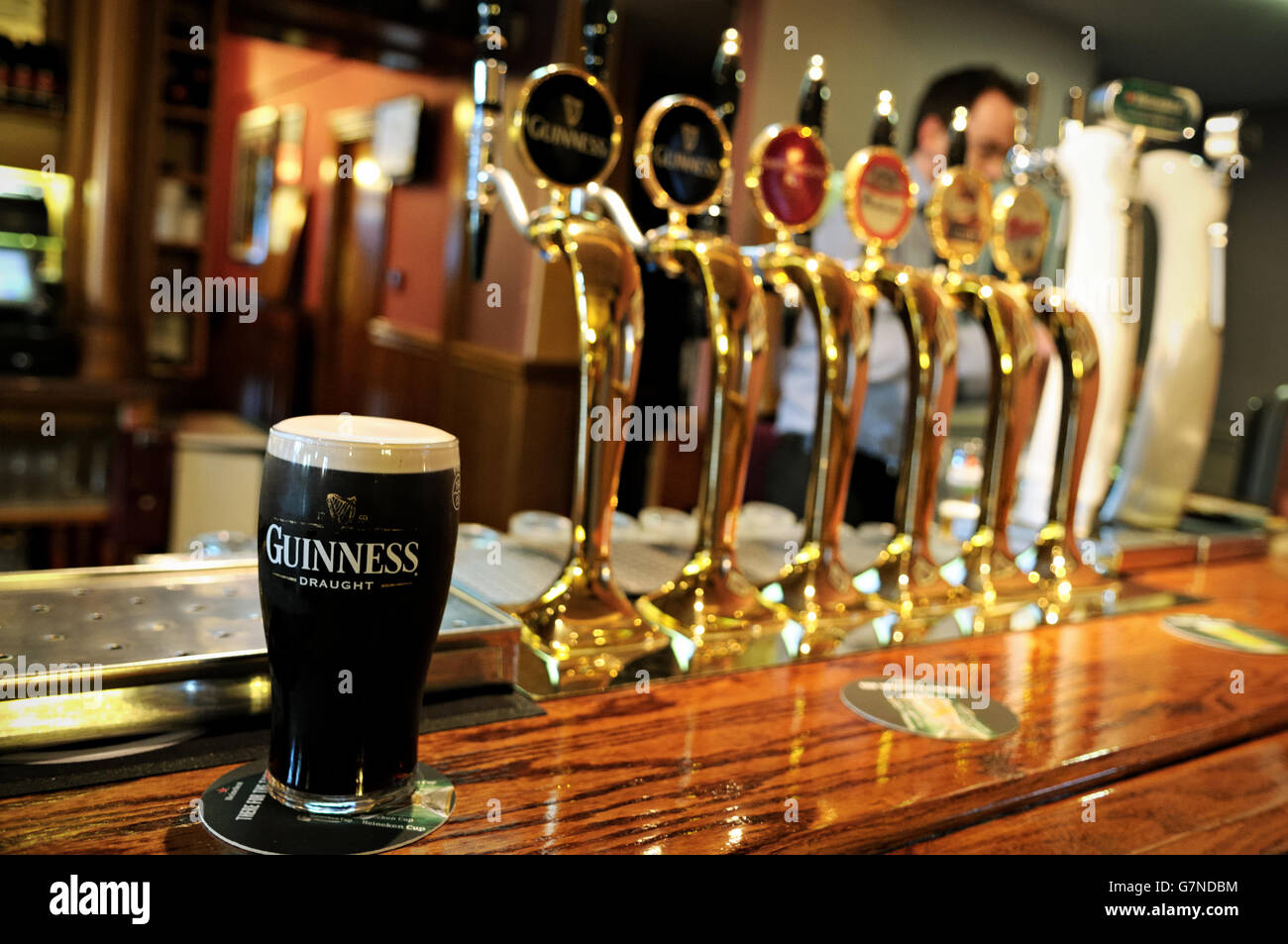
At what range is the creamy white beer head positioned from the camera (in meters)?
0.58

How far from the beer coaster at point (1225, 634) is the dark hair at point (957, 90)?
3.79 metres

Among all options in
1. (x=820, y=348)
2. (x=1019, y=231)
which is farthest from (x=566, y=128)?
(x=1019, y=231)

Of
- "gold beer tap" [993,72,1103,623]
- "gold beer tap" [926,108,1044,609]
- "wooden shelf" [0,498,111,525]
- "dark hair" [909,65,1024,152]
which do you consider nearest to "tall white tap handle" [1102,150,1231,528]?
"gold beer tap" [993,72,1103,623]

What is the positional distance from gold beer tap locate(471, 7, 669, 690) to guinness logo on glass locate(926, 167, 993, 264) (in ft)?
1.72

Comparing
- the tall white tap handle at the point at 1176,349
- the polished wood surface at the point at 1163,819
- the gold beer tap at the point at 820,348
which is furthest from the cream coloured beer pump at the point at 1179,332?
the polished wood surface at the point at 1163,819

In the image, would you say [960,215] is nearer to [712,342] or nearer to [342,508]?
[712,342]

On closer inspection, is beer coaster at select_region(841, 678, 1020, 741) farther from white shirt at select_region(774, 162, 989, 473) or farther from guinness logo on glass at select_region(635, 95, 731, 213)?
white shirt at select_region(774, 162, 989, 473)

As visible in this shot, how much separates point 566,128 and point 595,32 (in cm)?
11

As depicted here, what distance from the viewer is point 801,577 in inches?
48.4

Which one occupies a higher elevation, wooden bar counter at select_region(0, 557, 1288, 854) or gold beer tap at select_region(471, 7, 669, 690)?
gold beer tap at select_region(471, 7, 669, 690)

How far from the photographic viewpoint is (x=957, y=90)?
488cm

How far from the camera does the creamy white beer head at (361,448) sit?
581 mm

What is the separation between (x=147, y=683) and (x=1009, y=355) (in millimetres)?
1078
